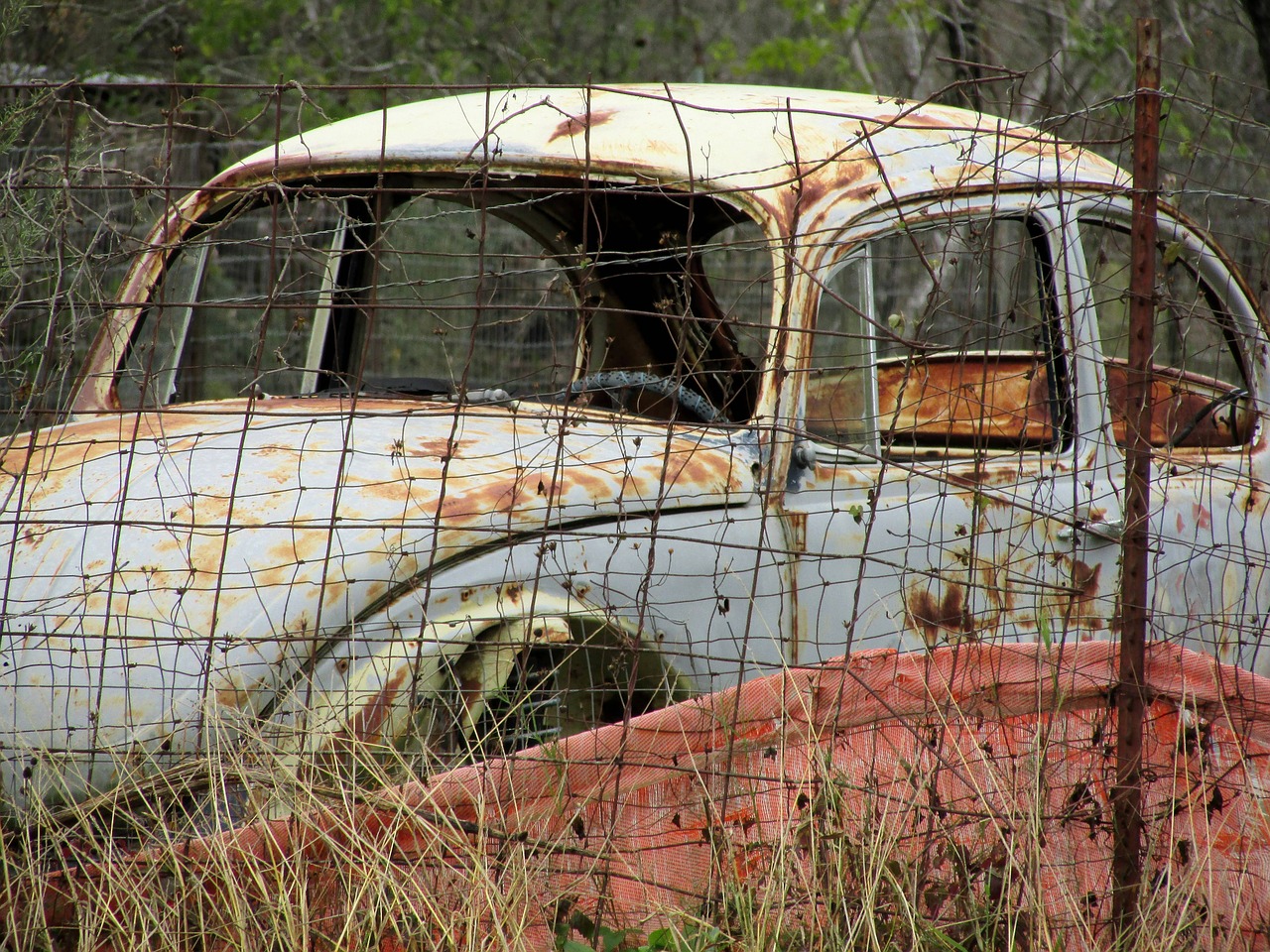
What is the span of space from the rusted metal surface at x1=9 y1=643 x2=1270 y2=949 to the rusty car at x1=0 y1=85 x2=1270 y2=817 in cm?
14

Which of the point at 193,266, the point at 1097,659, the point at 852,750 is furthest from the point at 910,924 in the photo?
the point at 193,266

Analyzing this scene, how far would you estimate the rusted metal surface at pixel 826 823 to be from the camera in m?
2.16

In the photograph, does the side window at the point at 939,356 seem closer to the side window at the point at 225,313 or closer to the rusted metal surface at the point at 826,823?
the rusted metal surface at the point at 826,823

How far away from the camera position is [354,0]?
10.8 m

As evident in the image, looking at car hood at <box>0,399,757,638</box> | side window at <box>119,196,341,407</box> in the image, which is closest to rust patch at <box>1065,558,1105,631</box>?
car hood at <box>0,399,757,638</box>

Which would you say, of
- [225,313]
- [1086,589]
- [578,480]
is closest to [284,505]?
[578,480]

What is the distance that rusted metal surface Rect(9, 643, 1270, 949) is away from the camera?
216 centimetres

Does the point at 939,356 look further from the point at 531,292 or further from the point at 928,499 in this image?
the point at 928,499

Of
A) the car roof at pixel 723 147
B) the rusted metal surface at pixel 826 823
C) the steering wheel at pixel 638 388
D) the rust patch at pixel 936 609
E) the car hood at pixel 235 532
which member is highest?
the car roof at pixel 723 147

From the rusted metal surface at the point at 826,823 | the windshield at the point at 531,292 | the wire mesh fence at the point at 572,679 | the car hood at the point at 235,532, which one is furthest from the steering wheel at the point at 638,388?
the rusted metal surface at the point at 826,823

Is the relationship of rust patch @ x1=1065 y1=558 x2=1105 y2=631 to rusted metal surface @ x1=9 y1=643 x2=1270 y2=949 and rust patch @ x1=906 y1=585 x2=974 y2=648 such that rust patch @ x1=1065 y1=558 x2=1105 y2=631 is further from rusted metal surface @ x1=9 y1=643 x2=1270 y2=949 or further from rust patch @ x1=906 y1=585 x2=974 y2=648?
rusted metal surface @ x1=9 y1=643 x2=1270 y2=949

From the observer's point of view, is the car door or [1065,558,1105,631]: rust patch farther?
[1065,558,1105,631]: rust patch

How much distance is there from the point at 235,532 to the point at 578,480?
2.47 feet

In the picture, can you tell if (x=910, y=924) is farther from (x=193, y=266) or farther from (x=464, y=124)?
(x=193, y=266)
